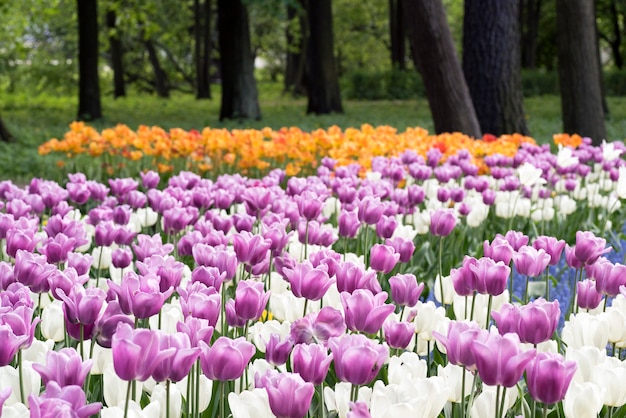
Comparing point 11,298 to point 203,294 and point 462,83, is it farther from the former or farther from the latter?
point 462,83

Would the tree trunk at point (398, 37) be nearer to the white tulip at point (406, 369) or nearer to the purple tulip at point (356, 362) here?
the white tulip at point (406, 369)

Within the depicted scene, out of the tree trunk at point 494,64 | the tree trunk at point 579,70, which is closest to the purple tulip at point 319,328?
the tree trunk at point 494,64

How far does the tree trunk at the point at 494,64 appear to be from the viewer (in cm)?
1106

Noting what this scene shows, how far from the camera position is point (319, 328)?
1979 millimetres

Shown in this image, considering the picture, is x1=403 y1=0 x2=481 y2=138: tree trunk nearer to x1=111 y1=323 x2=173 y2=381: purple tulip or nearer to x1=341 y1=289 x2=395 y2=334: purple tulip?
x1=341 y1=289 x2=395 y2=334: purple tulip

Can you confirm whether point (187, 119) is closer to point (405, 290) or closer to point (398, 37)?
point (398, 37)

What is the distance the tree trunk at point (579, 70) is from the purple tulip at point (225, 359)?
10.4 m

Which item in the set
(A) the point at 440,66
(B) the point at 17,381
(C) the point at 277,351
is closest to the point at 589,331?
(C) the point at 277,351

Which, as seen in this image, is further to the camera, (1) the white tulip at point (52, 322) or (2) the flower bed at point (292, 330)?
(1) the white tulip at point (52, 322)

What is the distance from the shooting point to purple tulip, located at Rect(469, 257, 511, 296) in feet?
7.47

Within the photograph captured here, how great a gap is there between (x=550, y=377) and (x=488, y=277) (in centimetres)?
73

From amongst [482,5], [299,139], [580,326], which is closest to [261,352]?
[580,326]

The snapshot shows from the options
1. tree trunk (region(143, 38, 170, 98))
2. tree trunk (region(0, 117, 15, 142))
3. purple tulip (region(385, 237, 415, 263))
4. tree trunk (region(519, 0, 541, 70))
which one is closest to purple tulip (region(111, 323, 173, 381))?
purple tulip (region(385, 237, 415, 263))

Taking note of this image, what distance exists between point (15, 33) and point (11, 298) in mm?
33597
